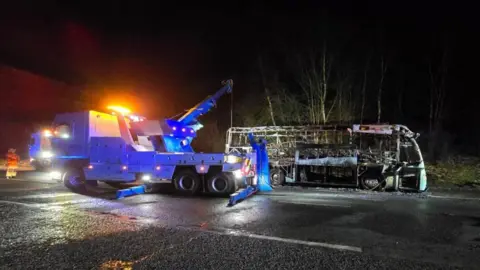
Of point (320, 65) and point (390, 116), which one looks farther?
point (390, 116)

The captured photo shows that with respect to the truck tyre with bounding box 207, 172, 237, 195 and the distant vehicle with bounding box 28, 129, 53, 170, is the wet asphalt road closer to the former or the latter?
the truck tyre with bounding box 207, 172, 237, 195

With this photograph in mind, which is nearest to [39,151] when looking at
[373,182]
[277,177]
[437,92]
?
[277,177]

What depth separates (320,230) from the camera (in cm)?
748

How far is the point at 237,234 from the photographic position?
23.3 ft

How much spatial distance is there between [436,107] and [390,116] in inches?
131

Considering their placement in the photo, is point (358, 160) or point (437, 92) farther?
point (437, 92)

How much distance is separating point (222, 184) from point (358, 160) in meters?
5.95

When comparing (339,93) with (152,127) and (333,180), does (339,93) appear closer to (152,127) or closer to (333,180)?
(333,180)

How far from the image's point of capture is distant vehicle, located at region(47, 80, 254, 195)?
13.1 metres

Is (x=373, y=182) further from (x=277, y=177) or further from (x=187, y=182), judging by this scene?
(x=187, y=182)

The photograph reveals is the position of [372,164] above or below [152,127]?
below

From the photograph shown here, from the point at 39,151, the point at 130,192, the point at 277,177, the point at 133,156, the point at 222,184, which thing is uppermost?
the point at 133,156

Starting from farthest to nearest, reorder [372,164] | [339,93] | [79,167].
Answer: [339,93] < [372,164] < [79,167]

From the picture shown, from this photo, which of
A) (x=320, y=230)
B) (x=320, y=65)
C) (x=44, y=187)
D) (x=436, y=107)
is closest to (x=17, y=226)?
(x=320, y=230)
